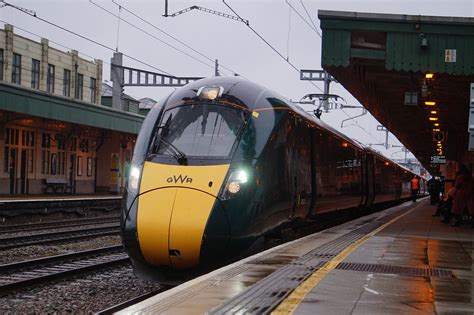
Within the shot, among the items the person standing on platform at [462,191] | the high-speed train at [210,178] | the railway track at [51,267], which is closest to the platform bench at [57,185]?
the railway track at [51,267]

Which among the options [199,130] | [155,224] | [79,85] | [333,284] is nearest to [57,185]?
[79,85]

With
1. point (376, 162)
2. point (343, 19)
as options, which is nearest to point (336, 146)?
point (343, 19)

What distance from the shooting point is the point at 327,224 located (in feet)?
63.4

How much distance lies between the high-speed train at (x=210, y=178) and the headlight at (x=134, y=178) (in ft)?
0.07

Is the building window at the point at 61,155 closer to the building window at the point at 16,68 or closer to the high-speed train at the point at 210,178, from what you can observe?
the building window at the point at 16,68

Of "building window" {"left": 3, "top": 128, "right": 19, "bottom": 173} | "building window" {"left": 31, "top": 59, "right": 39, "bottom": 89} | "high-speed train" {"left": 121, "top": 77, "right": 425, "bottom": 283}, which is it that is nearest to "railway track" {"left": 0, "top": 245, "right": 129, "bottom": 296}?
"high-speed train" {"left": 121, "top": 77, "right": 425, "bottom": 283}

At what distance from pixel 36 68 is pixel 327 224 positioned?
27.3 metres

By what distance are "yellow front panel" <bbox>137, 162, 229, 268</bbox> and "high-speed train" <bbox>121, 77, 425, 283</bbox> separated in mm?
13

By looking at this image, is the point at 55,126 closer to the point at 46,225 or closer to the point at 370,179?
the point at 46,225

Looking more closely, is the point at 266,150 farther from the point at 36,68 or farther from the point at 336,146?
the point at 36,68

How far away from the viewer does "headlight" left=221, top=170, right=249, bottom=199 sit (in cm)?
873

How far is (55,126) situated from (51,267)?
78.7ft

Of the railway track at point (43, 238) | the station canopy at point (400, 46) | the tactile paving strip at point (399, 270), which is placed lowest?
the railway track at point (43, 238)

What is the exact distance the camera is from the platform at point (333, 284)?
18.1 ft
